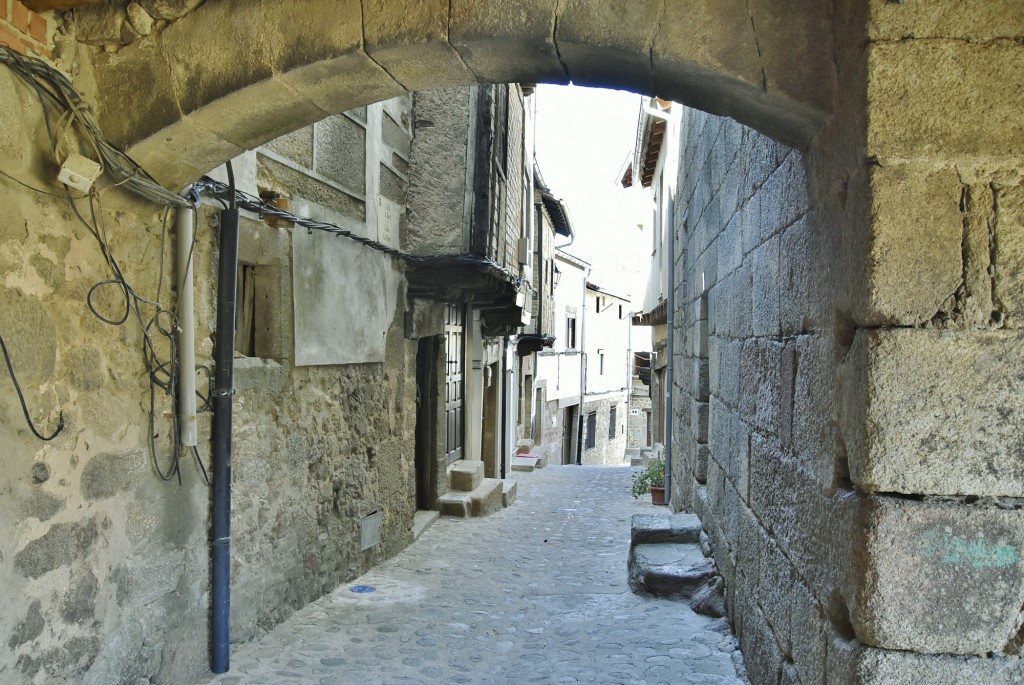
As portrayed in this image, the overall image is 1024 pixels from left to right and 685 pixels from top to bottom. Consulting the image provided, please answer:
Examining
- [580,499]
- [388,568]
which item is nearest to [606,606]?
[388,568]

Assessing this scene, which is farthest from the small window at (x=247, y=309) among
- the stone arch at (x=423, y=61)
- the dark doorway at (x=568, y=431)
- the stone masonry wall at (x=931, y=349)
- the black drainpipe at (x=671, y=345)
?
the dark doorway at (x=568, y=431)

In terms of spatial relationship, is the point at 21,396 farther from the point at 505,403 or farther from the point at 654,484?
the point at 505,403

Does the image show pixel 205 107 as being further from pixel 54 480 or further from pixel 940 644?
pixel 940 644

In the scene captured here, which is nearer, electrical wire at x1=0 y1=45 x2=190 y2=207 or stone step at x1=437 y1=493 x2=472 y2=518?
electrical wire at x1=0 y1=45 x2=190 y2=207

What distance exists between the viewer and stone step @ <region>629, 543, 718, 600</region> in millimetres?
4445

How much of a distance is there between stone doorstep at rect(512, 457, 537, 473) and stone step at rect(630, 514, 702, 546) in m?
8.77

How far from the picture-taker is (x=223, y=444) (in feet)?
11.8

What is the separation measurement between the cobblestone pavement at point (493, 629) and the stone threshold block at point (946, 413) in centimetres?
178

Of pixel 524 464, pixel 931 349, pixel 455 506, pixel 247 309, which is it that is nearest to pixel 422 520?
pixel 455 506

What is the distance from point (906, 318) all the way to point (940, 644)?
73 cm

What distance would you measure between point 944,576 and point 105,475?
265cm

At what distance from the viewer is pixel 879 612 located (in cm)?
179

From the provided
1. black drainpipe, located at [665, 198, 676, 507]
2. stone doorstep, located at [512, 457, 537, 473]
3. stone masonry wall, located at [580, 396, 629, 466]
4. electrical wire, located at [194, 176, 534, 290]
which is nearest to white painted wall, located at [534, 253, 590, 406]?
stone masonry wall, located at [580, 396, 629, 466]

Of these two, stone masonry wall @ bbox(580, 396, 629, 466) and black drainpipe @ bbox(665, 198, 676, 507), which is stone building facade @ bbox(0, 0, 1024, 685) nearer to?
black drainpipe @ bbox(665, 198, 676, 507)
